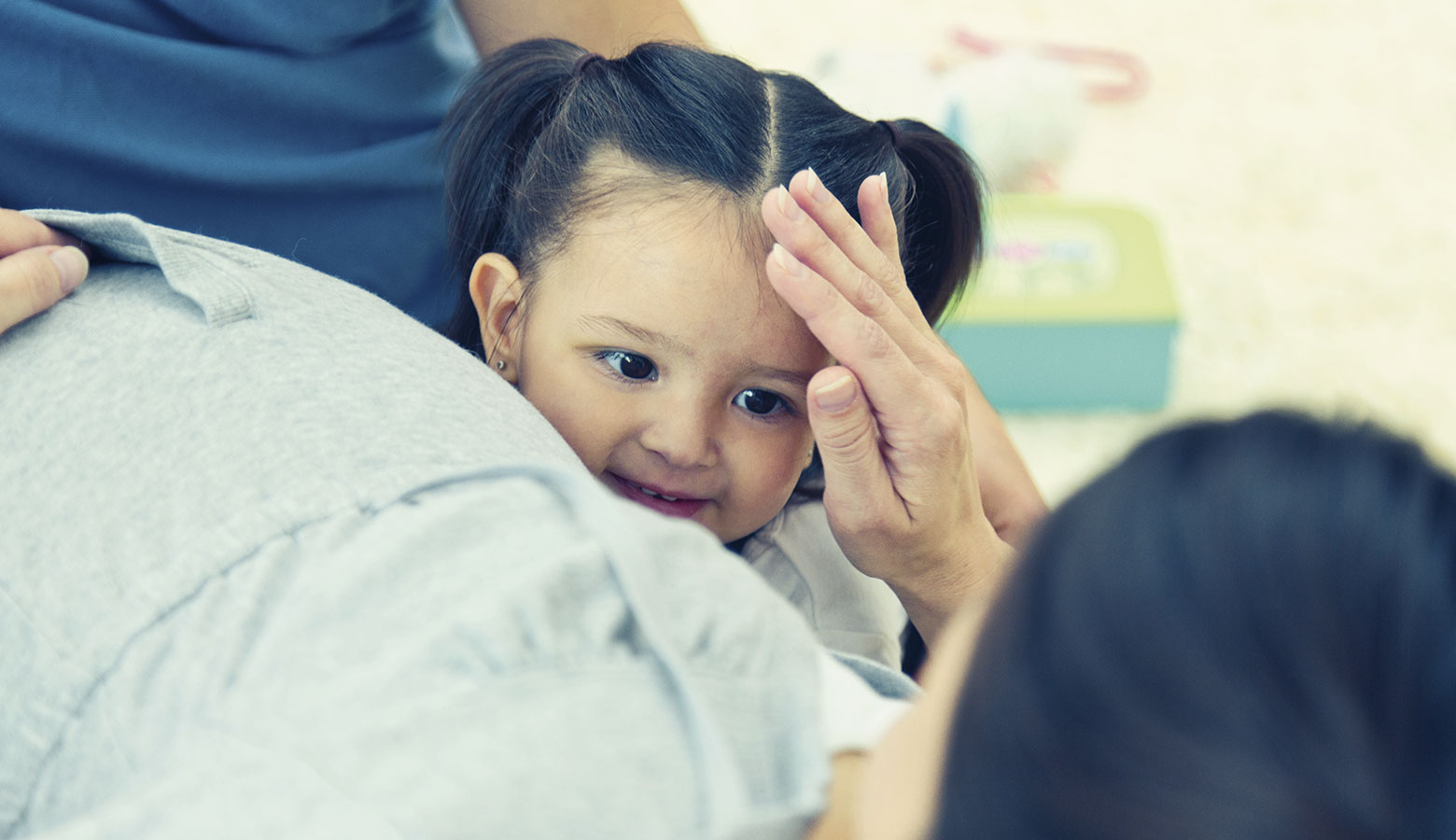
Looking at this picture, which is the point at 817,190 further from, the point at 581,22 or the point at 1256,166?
the point at 1256,166

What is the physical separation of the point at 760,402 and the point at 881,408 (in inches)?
4.8

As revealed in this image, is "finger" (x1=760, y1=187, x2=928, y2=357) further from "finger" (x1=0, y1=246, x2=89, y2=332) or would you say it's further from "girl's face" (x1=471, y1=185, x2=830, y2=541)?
"finger" (x1=0, y1=246, x2=89, y2=332)

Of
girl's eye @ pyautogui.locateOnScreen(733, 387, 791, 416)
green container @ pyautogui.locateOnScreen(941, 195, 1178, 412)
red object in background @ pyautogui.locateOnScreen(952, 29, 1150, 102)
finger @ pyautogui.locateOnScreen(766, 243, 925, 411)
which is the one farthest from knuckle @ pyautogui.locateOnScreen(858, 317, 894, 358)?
red object in background @ pyautogui.locateOnScreen(952, 29, 1150, 102)

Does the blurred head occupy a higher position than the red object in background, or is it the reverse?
the blurred head

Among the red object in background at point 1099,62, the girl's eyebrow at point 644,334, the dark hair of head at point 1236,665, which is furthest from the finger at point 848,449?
the red object in background at point 1099,62

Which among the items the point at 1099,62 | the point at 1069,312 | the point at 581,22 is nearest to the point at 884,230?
the point at 581,22

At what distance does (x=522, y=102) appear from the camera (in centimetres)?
86

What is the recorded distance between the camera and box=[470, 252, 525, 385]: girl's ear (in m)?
0.83

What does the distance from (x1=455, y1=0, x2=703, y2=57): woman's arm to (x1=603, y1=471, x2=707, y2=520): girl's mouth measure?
37cm

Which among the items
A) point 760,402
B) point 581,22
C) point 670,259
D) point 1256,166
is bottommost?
point 1256,166

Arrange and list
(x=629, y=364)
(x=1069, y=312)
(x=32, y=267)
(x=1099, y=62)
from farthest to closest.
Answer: (x=1099, y=62) → (x=1069, y=312) → (x=629, y=364) → (x=32, y=267)

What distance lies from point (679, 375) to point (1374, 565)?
51 cm

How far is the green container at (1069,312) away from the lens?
5.14 feet

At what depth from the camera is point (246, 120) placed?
2.59ft
